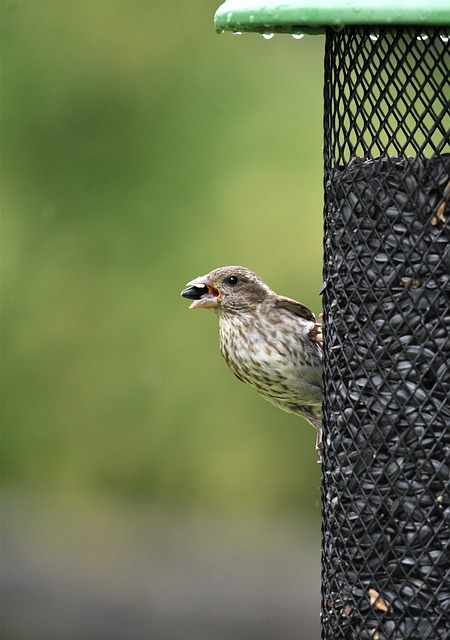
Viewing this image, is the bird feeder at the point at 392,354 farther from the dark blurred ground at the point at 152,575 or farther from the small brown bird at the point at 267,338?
the dark blurred ground at the point at 152,575

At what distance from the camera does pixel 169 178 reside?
12.0m

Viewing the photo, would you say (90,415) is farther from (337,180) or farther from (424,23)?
(424,23)

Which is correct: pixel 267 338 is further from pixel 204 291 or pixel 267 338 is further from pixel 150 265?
pixel 150 265

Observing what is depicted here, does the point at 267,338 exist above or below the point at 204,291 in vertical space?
below

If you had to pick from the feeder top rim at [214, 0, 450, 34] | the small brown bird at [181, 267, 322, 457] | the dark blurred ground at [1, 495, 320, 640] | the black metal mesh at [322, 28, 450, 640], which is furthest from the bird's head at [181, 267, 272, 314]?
the dark blurred ground at [1, 495, 320, 640]

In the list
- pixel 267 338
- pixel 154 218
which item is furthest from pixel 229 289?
pixel 154 218

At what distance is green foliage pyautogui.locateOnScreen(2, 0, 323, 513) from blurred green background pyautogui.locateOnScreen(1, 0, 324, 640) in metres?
0.02

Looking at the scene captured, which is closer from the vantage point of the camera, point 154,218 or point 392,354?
point 392,354

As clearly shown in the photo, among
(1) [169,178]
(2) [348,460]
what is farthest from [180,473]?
(2) [348,460]

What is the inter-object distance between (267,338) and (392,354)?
1.53m

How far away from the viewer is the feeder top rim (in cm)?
397

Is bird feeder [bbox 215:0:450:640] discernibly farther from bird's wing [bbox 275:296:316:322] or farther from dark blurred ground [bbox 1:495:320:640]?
dark blurred ground [bbox 1:495:320:640]

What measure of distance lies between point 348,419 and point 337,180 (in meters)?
0.86

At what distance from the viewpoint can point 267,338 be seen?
6.06 metres
